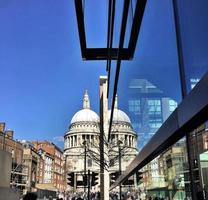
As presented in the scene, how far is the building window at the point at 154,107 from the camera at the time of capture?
359 centimetres

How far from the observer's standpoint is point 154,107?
3.85 m

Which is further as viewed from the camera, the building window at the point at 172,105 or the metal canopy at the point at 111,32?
the metal canopy at the point at 111,32

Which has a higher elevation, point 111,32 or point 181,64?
point 111,32

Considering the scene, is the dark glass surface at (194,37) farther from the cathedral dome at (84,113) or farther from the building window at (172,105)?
the cathedral dome at (84,113)

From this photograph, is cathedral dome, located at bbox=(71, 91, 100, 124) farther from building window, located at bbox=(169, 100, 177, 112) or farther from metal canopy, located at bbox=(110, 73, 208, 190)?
metal canopy, located at bbox=(110, 73, 208, 190)

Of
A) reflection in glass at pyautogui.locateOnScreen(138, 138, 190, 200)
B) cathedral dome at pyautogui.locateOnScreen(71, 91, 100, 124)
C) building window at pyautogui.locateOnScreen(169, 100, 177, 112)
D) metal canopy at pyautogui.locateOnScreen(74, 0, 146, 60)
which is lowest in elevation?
reflection in glass at pyautogui.locateOnScreen(138, 138, 190, 200)

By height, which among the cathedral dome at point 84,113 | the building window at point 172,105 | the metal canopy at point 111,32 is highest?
the cathedral dome at point 84,113

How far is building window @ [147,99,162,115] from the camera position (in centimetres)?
359

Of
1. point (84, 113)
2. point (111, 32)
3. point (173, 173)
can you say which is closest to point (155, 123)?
point (173, 173)

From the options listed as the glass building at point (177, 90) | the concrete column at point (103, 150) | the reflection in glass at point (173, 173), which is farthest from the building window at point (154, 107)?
the concrete column at point (103, 150)

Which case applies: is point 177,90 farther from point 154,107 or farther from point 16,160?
point 16,160

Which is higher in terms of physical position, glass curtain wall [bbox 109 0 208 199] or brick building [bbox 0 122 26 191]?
brick building [bbox 0 122 26 191]

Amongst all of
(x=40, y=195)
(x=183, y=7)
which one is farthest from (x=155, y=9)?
(x=40, y=195)

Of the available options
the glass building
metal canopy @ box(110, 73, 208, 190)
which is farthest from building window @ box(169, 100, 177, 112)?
metal canopy @ box(110, 73, 208, 190)
